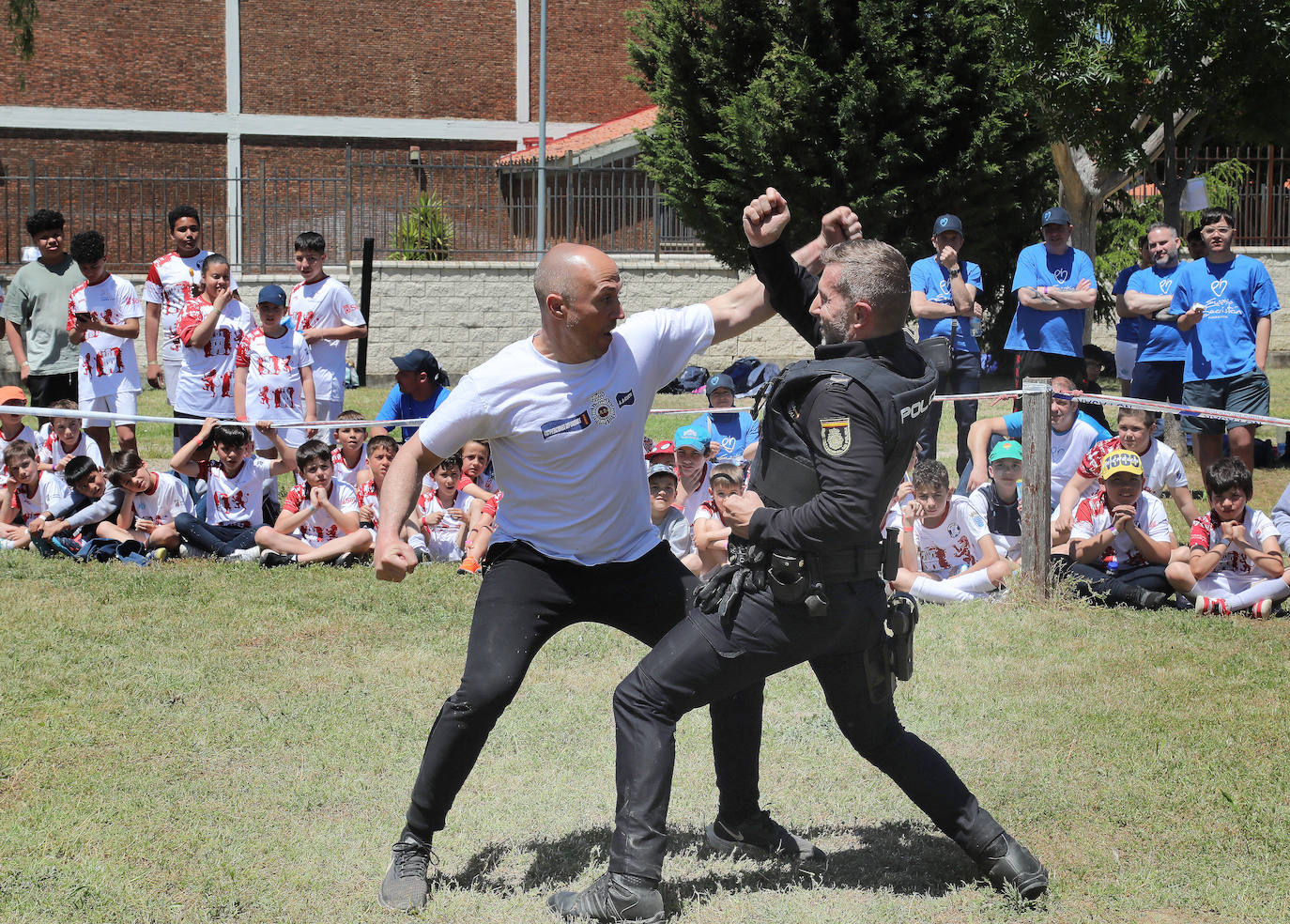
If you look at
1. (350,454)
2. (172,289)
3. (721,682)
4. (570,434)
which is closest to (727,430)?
(350,454)

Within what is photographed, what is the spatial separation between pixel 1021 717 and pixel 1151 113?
27.0 ft

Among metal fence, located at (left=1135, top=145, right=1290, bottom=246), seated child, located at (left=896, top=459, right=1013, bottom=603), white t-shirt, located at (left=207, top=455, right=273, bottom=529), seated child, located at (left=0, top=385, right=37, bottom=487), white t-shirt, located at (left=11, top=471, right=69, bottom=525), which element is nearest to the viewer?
seated child, located at (left=896, top=459, right=1013, bottom=603)

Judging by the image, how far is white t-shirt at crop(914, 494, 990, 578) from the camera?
7770 mm

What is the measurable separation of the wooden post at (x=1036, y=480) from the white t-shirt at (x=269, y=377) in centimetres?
505

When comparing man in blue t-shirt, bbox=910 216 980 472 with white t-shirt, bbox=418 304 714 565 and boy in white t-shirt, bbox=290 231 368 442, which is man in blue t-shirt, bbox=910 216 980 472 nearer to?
boy in white t-shirt, bbox=290 231 368 442

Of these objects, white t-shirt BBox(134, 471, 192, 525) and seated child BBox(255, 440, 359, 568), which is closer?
seated child BBox(255, 440, 359, 568)

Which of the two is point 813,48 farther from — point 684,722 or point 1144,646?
point 684,722

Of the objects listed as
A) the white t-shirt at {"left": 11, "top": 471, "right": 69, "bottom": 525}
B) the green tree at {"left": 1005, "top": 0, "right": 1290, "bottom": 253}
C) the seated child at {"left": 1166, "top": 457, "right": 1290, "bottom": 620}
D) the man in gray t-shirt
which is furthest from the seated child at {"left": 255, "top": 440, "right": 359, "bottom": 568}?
the green tree at {"left": 1005, "top": 0, "right": 1290, "bottom": 253}

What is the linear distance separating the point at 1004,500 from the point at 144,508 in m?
5.70

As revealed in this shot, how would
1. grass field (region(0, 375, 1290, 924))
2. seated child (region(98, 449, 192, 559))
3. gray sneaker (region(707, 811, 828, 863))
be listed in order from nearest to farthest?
1. grass field (region(0, 375, 1290, 924))
2. gray sneaker (region(707, 811, 828, 863))
3. seated child (region(98, 449, 192, 559))

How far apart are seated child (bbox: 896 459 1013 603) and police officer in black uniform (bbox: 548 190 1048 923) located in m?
3.93

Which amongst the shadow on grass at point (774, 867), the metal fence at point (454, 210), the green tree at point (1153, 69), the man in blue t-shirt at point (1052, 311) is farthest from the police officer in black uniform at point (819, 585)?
the metal fence at point (454, 210)

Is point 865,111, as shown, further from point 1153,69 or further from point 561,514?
point 561,514

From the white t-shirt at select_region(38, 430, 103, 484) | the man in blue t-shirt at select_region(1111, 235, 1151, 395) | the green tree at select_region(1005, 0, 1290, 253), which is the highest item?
the green tree at select_region(1005, 0, 1290, 253)
